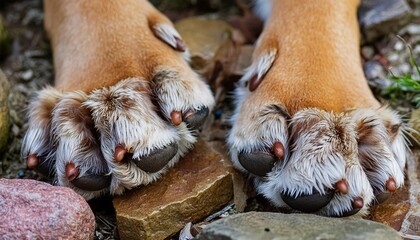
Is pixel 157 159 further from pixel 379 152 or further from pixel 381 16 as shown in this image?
pixel 381 16

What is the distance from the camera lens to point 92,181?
2.51 metres

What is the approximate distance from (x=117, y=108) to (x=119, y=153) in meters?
0.20

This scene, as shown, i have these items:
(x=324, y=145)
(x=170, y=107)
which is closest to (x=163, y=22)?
(x=170, y=107)

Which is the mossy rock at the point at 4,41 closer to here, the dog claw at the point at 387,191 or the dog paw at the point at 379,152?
the dog paw at the point at 379,152

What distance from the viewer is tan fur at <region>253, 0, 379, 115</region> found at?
264cm

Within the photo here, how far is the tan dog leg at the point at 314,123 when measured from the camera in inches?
95.3

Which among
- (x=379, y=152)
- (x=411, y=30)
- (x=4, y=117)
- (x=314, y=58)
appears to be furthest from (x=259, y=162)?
(x=411, y=30)

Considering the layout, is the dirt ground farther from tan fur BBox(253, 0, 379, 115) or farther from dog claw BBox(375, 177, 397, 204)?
dog claw BBox(375, 177, 397, 204)

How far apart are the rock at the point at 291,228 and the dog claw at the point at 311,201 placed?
0.07m

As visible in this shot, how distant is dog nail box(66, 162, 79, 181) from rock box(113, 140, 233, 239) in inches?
8.1

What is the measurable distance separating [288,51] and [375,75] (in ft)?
2.08

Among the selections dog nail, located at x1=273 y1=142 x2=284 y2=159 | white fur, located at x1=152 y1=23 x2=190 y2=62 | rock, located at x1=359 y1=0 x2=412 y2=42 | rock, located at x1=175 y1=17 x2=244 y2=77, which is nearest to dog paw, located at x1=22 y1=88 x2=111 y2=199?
white fur, located at x1=152 y1=23 x2=190 y2=62

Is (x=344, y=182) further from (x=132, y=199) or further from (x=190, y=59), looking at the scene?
(x=190, y=59)

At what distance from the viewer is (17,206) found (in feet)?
7.68
